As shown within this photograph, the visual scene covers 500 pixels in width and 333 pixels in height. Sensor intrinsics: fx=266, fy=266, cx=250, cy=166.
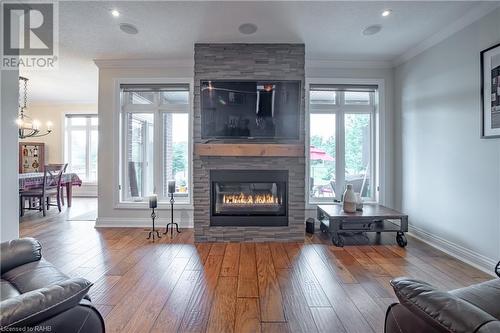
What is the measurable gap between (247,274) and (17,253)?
1.83 m

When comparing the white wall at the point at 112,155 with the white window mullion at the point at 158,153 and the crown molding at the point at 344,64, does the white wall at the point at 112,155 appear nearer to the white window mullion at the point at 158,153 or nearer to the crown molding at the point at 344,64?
the white window mullion at the point at 158,153

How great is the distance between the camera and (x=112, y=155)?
176 inches

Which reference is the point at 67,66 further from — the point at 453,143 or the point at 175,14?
the point at 453,143

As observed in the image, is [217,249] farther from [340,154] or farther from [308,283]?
[340,154]

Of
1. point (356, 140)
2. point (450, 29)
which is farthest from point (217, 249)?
point (450, 29)

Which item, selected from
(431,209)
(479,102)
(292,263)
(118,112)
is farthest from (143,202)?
(479,102)

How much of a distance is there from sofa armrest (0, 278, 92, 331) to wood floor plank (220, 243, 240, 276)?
174 centimetres

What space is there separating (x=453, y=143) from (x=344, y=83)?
1875 mm

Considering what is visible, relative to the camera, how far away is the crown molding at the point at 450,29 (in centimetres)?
274

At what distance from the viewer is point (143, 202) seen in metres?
4.57

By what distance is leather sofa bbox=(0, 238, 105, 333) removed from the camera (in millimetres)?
926

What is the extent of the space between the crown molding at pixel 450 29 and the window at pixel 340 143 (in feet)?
2.43

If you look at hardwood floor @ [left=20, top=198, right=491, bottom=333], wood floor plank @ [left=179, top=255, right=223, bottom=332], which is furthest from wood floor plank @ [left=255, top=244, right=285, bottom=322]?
wood floor plank @ [left=179, top=255, right=223, bottom=332]

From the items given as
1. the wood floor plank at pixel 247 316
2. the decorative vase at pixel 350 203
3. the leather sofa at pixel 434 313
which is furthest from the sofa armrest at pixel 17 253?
the decorative vase at pixel 350 203
